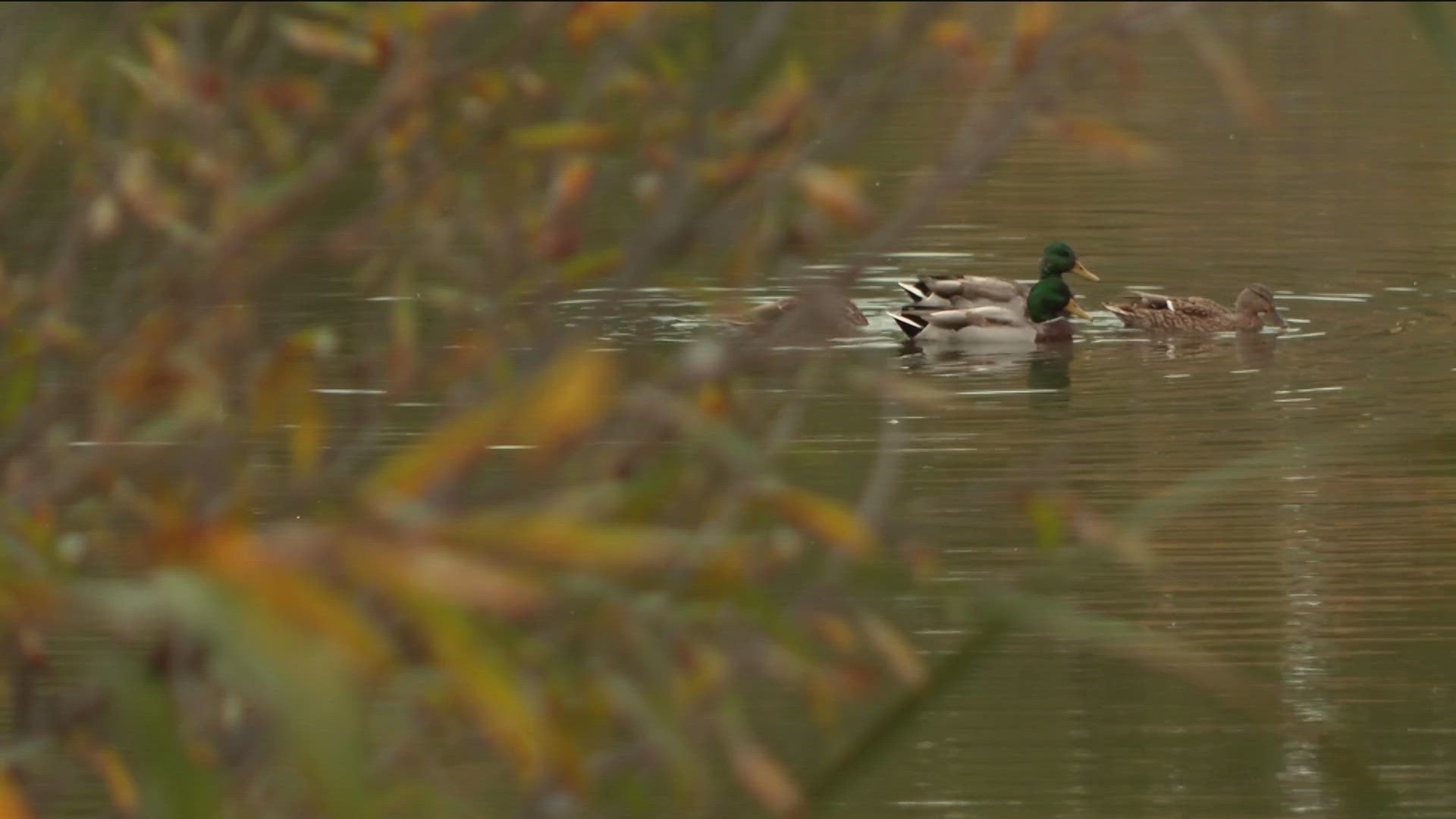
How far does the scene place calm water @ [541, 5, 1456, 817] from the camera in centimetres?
611

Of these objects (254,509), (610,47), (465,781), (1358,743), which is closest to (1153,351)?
(254,509)

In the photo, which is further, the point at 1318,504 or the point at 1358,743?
the point at 1318,504

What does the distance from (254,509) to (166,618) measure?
669 centimetres

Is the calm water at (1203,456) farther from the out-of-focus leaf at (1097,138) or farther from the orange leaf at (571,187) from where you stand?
the out-of-focus leaf at (1097,138)

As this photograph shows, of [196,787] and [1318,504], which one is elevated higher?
[196,787]

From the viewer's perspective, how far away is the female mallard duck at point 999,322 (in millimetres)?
12461

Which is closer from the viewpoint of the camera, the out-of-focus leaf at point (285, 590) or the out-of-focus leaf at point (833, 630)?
the out-of-focus leaf at point (285, 590)

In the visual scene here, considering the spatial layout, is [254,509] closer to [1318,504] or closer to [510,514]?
[1318,504]

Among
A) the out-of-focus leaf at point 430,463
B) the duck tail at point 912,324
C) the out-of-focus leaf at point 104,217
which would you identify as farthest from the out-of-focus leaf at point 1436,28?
the duck tail at point 912,324

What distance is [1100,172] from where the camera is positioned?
1822 centimetres

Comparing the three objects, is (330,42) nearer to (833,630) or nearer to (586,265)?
(586,265)

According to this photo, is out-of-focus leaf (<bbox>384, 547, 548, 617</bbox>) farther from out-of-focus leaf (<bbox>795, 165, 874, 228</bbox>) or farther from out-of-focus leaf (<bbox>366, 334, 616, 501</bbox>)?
out-of-focus leaf (<bbox>795, 165, 874, 228</bbox>)

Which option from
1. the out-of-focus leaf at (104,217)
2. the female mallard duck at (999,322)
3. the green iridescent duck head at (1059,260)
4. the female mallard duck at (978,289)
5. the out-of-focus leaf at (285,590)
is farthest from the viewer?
the green iridescent duck head at (1059,260)

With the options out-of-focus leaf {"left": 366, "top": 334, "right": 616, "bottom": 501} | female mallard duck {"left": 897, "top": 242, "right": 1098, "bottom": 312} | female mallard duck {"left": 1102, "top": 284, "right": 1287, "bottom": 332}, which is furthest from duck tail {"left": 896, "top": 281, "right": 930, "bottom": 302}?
out-of-focus leaf {"left": 366, "top": 334, "right": 616, "bottom": 501}
